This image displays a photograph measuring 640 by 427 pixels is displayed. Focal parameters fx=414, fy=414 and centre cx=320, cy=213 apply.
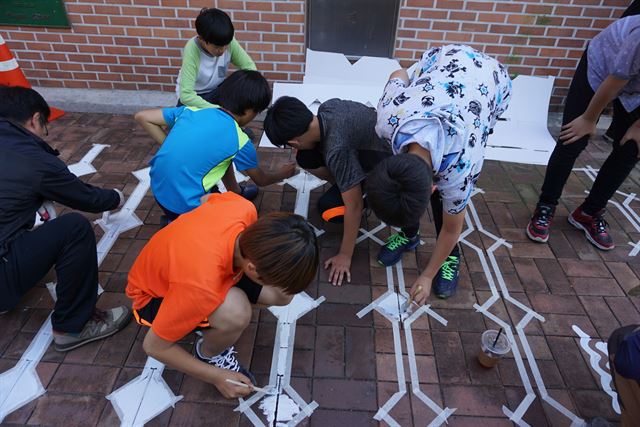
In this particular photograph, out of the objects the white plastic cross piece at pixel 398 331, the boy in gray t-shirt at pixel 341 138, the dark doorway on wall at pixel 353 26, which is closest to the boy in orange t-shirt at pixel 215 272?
the boy in gray t-shirt at pixel 341 138

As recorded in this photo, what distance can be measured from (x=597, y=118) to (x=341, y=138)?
4.82 feet

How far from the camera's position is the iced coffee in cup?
5.95 ft

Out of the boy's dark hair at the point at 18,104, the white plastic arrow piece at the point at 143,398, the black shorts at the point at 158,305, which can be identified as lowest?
the white plastic arrow piece at the point at 143,398

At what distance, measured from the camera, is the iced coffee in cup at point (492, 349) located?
1812 millimetres

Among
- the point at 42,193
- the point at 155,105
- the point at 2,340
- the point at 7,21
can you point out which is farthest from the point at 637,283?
the point at 7,21

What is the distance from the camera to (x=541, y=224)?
265 centimetres

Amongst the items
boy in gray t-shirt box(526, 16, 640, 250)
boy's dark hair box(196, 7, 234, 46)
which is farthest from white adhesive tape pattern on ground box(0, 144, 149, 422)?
boy in gray t-shirt box(526, 16, 640, 250)

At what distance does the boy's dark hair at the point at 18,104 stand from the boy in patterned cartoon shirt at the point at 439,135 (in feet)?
4.84

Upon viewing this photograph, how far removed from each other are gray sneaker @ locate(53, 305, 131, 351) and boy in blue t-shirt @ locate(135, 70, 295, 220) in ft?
1.83

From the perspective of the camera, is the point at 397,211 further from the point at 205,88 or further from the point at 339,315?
Result: the point at 205,88

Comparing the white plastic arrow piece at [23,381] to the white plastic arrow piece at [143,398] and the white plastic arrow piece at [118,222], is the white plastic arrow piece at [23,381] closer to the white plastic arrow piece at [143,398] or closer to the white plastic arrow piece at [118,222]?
the white plastic arrow piece at [143,398]

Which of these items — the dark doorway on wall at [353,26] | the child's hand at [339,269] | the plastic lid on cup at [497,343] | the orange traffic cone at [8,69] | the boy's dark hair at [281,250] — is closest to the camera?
the boy's dark hair at [281,250]

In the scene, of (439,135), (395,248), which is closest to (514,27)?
(395,248)

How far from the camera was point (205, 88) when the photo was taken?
10.5 ft
